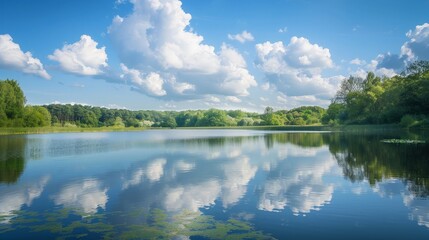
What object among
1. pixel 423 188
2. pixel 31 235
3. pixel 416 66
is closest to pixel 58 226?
pixel 31 235

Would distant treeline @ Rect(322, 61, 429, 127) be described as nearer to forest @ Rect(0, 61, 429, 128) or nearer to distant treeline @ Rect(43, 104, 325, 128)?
forest @ Rect(0, 61, 429, 128)

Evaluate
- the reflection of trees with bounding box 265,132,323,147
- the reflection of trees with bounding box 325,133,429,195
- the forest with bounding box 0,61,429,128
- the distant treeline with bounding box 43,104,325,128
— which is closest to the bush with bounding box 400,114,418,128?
the forest with bounding box 0,61,429,128

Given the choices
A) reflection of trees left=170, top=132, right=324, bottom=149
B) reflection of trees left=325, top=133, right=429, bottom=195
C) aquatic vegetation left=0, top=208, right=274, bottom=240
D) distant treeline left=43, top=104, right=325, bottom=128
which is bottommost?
aquatic vegetation left=0, top=208, right=274, bottom=240

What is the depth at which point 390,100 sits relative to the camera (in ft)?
246

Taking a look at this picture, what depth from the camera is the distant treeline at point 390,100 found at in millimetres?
66188

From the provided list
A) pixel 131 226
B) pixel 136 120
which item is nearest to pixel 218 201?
pixel 131 226

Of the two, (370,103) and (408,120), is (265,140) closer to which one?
(408,120)

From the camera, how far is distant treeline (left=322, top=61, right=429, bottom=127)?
217 feet

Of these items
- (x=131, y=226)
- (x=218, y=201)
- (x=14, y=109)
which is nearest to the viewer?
(x=131, y=226)

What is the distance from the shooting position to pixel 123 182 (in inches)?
653

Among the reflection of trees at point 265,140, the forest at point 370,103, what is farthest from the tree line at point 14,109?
the reflection of trees at point 265,140

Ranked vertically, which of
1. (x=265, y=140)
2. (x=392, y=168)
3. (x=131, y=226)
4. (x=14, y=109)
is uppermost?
(x=14, y=109)

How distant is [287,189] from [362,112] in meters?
82.8

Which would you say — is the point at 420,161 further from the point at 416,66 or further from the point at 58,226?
the point at 416,66
